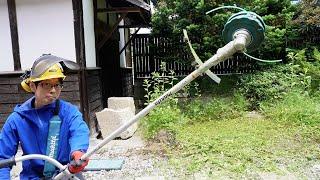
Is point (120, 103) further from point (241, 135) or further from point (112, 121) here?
point (241, 135)

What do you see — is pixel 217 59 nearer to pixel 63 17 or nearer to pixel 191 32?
pixel 63 17

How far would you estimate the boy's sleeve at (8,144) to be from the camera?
2.19 m

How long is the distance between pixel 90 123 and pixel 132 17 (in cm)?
513

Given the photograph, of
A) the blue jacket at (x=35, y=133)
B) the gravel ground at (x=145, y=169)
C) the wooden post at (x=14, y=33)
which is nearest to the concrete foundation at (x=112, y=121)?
the gravel ground at (x=145, y=169)

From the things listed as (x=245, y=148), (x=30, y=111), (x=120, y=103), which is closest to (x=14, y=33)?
(x=120, y=103)

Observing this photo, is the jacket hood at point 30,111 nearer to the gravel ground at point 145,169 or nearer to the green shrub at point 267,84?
the gravel ground at point 145,169

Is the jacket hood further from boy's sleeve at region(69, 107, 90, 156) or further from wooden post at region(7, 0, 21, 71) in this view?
wooden post at region(7, 0, 21, 71)

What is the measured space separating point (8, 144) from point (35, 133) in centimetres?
16

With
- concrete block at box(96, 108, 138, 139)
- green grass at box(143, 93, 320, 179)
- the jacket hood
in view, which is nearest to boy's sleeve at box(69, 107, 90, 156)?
the jacket hood

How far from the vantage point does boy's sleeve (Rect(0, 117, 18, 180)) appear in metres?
2.19

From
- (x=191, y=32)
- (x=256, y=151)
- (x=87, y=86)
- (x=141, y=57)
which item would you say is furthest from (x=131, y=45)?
(x=256, y=151)

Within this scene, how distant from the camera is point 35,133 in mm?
2307

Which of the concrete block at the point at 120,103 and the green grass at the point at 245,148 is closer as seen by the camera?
the green grass at the point at 245,148

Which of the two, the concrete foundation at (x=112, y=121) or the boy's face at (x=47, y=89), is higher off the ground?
the boy's face at (x=47, y=89)
